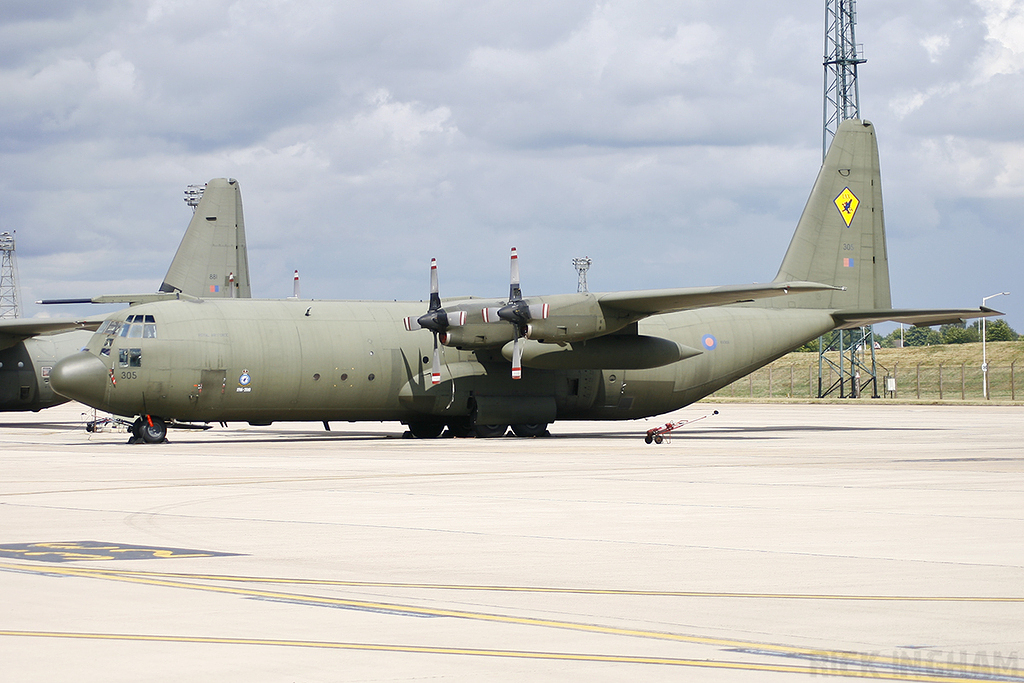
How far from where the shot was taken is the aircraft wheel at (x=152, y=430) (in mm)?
32531

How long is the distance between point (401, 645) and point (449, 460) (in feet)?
59.9

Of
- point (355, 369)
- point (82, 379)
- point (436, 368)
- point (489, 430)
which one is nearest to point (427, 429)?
point (489, 430)

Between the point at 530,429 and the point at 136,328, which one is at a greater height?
the point at 136,328

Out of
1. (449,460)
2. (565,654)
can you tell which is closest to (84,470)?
(449,460)

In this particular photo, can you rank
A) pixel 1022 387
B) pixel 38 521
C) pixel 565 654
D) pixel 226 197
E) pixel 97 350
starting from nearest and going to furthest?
pixel 565 654 < pixel 38 521 < pixel 97 350 < pixel 226 197 < pixel 1022 387

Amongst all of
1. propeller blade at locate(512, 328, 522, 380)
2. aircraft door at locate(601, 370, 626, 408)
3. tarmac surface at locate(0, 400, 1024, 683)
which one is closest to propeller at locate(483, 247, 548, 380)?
propeller blade at locate(512, 328, 522, 380)

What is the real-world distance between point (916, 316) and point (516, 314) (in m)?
12.4

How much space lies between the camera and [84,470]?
22.0 metres

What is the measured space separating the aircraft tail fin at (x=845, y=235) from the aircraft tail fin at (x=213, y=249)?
66.2ft

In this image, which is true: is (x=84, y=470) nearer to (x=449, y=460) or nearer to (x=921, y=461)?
(x=449, y=460)

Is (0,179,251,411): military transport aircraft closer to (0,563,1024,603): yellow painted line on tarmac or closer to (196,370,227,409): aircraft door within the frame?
(196,370,227,409): aircraft door

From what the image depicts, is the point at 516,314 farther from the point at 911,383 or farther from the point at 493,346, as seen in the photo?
the point at 911,383

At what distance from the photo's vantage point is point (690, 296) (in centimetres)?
3291

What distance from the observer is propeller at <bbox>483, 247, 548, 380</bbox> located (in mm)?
33969
